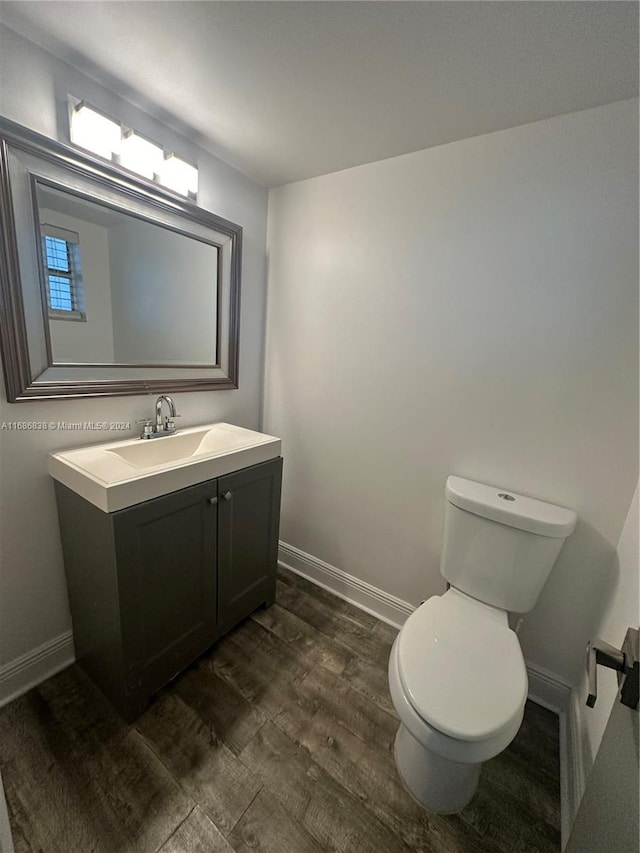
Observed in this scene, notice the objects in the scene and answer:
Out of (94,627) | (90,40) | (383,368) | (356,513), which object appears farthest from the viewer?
(356,513)

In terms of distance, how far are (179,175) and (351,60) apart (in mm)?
771

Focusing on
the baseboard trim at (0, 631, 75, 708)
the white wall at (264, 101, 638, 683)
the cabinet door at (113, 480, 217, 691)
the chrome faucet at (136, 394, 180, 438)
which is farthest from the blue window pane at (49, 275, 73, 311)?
the baseboard trim at (0, 631, 75, 708)

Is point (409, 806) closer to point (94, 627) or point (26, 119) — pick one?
point (94, 627)

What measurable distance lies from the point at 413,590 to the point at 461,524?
563 mm

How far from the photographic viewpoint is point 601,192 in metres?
1.08

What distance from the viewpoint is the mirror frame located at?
1.00 meters

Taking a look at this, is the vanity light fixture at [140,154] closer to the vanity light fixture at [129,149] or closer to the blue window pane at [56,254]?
the vanity light fixture at [129,149]

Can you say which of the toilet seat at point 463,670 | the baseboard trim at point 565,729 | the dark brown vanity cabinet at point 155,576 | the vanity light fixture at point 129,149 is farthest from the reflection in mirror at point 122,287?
the baseboard trim at point 565,729

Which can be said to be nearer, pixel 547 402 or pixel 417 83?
pixel 417 83

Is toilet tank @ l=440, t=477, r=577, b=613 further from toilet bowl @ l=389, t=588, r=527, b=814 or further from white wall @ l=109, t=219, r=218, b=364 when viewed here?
white wall @ l=109, t=219, r=218, b=364

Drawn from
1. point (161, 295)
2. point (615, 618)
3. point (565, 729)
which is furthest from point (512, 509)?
point (161, 295)

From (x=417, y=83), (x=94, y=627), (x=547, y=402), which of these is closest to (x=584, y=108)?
(x=417, y=83)

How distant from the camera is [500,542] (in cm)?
123

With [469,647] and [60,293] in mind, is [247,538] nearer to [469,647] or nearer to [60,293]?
[469,647]
